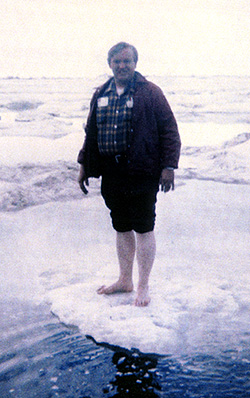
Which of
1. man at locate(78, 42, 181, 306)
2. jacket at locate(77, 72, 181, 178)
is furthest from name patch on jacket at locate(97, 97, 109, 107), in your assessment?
jacket at locate(77, 72, 181, 178)

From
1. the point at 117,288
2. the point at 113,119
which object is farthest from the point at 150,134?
the point at 117,288

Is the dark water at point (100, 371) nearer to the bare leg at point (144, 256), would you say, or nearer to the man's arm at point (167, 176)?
the bare leg at point (144, 256)

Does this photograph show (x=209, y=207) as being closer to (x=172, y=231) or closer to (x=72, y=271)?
(x=172, y=231)

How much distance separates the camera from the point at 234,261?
114 inches

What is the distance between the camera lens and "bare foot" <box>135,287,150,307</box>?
2291 mm

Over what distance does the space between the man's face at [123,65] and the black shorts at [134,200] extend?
1.50 ft

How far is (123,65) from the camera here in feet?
7.14

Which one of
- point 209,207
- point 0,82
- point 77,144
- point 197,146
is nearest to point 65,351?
point 209,207

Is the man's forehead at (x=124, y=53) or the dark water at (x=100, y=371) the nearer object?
the dark water at (x=100, y=371)

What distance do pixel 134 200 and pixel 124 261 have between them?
14.2 inches

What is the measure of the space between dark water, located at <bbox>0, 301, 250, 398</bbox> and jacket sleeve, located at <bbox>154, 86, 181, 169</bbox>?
0.82 m

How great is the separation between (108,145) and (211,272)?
39.3 inches

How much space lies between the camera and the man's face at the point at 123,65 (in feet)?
7.14

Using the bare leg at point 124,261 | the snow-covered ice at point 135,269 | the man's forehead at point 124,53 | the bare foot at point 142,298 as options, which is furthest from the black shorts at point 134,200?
the man's forehead at point 124,53
